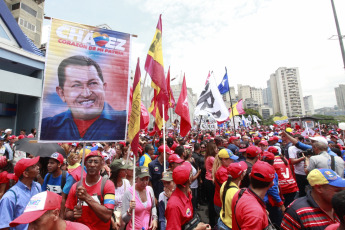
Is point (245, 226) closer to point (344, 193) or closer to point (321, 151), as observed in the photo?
point (344, 193)

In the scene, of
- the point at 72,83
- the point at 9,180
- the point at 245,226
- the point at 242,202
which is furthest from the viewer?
the point at 9,180

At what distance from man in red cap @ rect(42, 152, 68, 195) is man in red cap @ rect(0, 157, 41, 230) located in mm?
434

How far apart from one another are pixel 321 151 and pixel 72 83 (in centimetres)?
522

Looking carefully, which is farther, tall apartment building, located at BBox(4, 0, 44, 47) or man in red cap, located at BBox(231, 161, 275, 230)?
tall apartment building, located at BBox(4, 0, 44, 47)

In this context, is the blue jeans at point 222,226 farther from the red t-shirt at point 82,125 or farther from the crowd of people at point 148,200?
the red t-shirt at point 82,125

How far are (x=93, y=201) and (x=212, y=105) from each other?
20.3ft

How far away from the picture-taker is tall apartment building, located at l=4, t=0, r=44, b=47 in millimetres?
32844

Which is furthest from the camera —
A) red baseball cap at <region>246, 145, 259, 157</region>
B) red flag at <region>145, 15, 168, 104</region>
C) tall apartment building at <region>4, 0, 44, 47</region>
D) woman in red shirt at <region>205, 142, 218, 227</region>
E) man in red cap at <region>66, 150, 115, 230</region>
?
tall apartment building at <region>4, 0, 44, 47</region>

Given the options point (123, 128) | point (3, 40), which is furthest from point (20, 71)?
point (123, 128)

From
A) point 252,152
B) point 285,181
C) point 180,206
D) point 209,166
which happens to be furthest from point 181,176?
point 285,181

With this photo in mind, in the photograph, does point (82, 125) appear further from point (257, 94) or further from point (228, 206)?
point (257, 94)

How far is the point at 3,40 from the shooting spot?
1812cm

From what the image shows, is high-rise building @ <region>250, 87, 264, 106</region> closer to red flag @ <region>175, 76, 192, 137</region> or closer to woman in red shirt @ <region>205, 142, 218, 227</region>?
red flag @ <region>175, 76, 192, 137</region>

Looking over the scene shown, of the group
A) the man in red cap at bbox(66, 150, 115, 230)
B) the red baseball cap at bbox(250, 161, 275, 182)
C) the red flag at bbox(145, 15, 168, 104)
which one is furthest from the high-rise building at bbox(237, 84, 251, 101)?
the man in red cap at bbox(66, 150, 115, 230)
